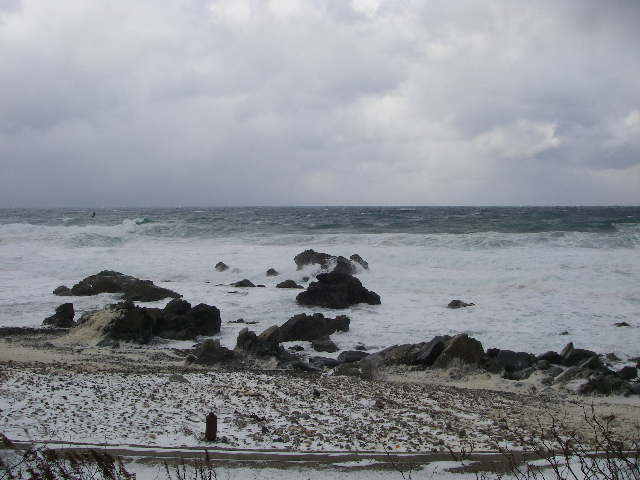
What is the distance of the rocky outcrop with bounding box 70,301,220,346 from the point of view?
10.2 metres

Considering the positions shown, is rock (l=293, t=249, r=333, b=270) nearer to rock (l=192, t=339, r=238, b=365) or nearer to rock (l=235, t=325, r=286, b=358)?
rock (l=235, t=325, r=286, b=358)

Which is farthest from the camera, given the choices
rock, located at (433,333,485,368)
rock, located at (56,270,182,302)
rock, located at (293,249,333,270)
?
rock, located at (293,249,333,270)

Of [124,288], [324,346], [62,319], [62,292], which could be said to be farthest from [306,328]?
[62,292]

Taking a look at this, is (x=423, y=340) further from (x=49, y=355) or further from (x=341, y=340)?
(x=49, y=355)

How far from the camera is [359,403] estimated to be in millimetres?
6105

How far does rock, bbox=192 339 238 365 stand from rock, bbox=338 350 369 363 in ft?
6.03

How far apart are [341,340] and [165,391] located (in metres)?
5.40

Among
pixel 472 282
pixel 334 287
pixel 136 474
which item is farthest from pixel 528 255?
pixel 136 474

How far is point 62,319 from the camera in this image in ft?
38.3

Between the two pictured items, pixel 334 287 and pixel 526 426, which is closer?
pixel 526 426

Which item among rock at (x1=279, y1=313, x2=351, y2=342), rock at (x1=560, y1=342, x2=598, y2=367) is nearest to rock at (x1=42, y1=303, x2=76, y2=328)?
rock at (x1=279, y1=313, x2=351, y2=342)

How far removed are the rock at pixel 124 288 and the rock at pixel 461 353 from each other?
336 inches

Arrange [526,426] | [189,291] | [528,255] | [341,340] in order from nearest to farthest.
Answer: [526,426] < [341,340] < [189,291] < [528,255]

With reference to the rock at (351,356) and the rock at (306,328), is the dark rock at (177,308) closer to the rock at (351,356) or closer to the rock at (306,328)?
the rock at (306,328)
